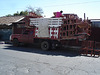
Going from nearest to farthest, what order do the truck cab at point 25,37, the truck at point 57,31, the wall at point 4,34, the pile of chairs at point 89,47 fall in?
the pile of chairs at point 89,47
the truck at point 57,31
the truck cab at point 25,37
the wall at point 4,34

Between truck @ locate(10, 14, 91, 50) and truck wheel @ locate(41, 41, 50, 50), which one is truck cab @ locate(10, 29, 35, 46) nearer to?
truck @ locate(10, 14, 91, 50)

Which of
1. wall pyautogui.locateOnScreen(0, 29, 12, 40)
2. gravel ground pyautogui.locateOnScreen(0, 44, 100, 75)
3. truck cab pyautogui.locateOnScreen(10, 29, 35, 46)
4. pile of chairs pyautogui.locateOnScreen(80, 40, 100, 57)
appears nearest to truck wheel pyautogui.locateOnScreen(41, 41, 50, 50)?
truck cab pyautogui.locateOnScreen(10, 29, 35, 46)

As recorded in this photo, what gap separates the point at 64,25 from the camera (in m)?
10.7

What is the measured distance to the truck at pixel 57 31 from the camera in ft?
33.7

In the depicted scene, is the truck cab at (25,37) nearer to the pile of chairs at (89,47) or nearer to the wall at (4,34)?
the pile of chairs at (89,47)

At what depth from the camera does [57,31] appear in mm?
11070

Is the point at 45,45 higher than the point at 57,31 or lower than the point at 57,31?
lower

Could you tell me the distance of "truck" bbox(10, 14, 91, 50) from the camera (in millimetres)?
10272

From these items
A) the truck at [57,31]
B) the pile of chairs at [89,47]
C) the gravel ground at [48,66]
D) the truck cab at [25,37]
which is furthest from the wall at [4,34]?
the pile of chairs at [89,47]

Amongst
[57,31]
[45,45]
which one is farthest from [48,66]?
[45,45]

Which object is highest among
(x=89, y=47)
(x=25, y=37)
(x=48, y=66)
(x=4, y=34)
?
(x=4, y=34)

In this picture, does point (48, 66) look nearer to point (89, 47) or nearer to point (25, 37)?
point (89, 47)

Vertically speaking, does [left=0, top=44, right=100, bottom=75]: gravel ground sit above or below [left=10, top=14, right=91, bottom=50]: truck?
below

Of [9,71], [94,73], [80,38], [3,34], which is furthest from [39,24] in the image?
[3,34]
